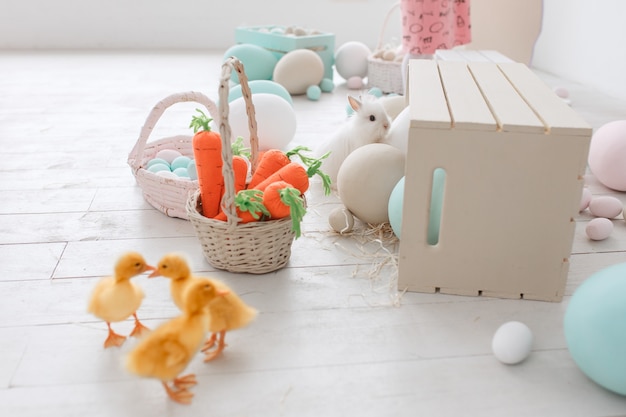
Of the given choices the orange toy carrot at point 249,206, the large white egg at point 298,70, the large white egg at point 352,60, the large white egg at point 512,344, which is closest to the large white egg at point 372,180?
the orange toy carrot at point 249,206

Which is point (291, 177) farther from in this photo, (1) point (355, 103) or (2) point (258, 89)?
(2) point (258, 89)

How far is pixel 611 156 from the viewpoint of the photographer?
1.93 m

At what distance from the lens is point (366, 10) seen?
5031 millimetres

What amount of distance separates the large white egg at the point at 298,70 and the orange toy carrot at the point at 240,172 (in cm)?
191

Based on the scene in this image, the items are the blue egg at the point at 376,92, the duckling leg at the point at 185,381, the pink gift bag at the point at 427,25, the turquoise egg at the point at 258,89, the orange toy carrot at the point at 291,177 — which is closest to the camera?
the duckling leg at the point at 185,381

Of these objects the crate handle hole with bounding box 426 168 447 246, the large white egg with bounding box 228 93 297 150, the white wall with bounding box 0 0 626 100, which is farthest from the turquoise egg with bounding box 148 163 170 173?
the white wall with bounding box 0 0 626 100

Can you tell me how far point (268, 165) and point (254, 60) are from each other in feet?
6.66

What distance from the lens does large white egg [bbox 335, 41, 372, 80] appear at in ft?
12.1

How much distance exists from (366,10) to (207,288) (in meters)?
4.43

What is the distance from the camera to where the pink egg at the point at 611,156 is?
1.92 m

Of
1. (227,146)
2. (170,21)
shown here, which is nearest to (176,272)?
(227,146)

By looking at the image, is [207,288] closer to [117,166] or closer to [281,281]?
[281,281]

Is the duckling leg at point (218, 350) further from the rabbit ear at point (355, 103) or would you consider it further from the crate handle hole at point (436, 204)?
the rabbit ear at point (355, 103)

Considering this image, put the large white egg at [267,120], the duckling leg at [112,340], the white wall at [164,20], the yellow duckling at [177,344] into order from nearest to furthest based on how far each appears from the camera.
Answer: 1. the yellow duckling at [177,344]
2. the duckling leg at [112,340]
3. the large white egg at [267,120]
4. the white wall at [164,20]
